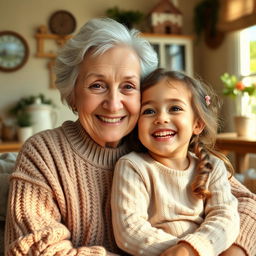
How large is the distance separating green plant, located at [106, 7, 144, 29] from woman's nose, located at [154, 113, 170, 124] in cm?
327

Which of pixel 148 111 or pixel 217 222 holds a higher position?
pixel 148 111

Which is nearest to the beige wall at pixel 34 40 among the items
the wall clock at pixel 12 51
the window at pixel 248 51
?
the wall clock at pixel 12 51

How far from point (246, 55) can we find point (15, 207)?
11.5ft

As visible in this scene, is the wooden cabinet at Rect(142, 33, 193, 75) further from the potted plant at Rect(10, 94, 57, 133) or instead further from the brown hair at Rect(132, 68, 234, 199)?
the brown hair at Rect(132, 68, 234, 199)

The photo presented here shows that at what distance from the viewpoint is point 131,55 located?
114 centimetres

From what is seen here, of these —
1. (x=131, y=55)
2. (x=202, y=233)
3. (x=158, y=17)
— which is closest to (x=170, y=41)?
(x=158, y=17)

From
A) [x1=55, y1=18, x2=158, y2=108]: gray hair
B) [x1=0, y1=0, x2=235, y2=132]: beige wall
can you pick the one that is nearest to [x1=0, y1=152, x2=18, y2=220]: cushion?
[x1=55, y1=18, x2=158, y2=108]: gray hair

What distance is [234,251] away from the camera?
1074 mm

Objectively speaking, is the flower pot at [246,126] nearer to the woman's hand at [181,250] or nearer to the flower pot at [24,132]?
the flower pot at [24,132]

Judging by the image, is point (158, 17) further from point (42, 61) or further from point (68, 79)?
point (68, 79)

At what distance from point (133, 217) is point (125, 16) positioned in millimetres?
3530

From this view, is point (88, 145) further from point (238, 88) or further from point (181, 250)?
point (238, 88)

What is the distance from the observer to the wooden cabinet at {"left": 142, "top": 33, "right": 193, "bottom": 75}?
4242 millimetres

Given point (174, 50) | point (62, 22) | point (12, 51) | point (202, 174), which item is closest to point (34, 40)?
point (12, 51)
